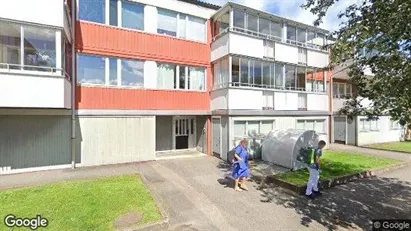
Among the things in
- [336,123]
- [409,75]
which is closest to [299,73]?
[336,123]

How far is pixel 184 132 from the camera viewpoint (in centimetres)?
1631

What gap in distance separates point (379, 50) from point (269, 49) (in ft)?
30.7

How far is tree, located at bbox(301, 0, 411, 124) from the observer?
514 centimetres

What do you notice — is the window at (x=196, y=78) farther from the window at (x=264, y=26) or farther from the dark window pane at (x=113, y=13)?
the dark window pane at (x=113, y=13)

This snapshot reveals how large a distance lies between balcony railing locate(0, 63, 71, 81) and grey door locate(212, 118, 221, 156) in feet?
26.5

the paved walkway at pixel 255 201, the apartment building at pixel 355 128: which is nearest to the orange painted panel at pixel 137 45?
the paved walkway at pixel 255 201

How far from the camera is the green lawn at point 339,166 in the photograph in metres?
9.82

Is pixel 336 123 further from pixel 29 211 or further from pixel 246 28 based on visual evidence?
pixel 29 211

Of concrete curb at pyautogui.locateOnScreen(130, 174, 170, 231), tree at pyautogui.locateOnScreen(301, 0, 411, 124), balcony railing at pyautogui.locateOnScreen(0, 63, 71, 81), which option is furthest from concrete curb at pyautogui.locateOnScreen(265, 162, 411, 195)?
balcony railing at pyautogui.locateOnScreen(0, 63, 71, 81)

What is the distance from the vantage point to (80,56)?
11.9 m

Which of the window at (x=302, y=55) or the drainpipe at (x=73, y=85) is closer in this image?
the drainpipe at (x=73, y=85)

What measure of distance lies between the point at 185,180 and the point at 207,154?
550 centimetres

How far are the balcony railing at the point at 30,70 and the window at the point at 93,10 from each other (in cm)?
369

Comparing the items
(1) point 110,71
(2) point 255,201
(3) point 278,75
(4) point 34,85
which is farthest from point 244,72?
(4) point 34,85
